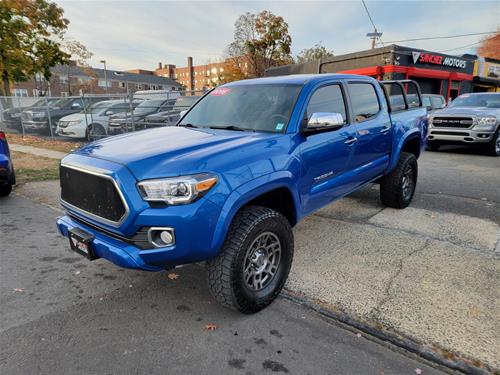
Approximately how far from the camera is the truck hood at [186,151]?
8.07 feet

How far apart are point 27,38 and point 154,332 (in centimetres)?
2338

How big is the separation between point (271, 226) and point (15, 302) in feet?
7.60

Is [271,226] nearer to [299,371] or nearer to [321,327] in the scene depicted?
[321,327]

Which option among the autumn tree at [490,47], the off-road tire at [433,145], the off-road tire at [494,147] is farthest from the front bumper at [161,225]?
the autumn tree at [490,47]

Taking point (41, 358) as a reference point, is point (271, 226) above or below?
above

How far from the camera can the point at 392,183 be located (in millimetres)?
5109

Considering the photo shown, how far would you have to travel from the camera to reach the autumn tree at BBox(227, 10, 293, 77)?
3098 centimetres

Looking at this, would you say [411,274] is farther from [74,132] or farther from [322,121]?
[74,132]

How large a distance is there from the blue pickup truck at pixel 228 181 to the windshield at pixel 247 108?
0.05ft

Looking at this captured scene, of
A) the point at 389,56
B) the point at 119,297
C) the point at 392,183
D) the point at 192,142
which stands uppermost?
the point at 389,56

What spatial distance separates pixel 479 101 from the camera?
11148 mm

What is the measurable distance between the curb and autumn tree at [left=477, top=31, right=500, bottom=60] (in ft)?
212

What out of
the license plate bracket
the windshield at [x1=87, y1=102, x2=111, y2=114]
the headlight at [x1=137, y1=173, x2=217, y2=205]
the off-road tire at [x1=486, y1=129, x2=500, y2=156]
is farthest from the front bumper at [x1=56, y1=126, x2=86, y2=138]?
the off-road tire at [x1=486, y1=129, x2=500, y2=156]

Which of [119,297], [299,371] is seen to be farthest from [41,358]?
[299,371]
